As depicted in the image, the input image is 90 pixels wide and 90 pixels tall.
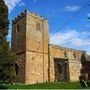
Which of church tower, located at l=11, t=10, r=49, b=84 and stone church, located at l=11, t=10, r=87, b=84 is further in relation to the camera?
stone church, located at l=11, t=10, r=87, b=84

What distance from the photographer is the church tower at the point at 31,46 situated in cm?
4853

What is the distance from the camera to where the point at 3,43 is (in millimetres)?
27359

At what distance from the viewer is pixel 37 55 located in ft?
166

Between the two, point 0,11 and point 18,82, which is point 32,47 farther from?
point 0,11

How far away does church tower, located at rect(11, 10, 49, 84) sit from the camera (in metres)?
48.5

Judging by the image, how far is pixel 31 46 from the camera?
50.1 meters

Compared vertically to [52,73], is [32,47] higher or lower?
higher

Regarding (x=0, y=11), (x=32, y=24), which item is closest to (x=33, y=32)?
(x=32, y=24)

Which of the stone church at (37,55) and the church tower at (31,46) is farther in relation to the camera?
the stone church at (37,55)

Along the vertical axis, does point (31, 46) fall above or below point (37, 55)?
above

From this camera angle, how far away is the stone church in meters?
48.9

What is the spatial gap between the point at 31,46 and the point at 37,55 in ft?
7.50

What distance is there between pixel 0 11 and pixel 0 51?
5.11 meters

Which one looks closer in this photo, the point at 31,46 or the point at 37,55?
the point at 31,46
